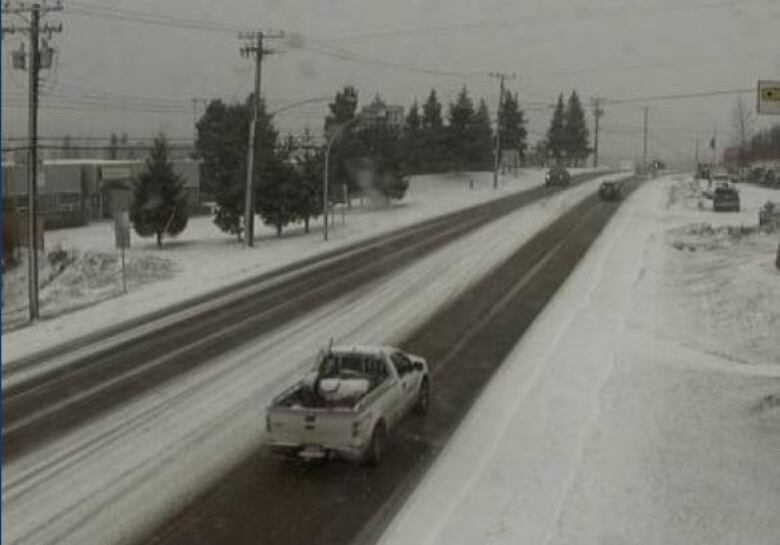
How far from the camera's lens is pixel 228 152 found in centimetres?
8306

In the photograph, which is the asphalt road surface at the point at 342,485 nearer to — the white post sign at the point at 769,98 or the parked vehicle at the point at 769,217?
the white post sign at the point at 769,98

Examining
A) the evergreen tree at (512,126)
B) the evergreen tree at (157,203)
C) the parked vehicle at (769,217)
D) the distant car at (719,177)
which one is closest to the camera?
the parked vehicle at (769,217)

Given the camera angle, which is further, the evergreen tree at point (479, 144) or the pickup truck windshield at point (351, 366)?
the evergreen tree at point (479, 144)

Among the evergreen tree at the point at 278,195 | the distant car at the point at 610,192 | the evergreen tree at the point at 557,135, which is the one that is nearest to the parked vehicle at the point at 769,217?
the distant car at the point at 610,192

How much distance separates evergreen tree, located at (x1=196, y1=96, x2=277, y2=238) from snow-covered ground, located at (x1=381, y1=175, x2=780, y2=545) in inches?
1003

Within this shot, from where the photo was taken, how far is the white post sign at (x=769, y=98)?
27750 millimetres

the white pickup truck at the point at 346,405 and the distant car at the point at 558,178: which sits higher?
the distant car at the point at 558,178

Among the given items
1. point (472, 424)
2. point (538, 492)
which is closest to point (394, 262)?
point (472, 424)

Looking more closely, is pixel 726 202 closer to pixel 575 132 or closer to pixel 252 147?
pixel 252 147

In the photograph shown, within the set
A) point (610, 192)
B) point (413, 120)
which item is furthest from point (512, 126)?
point (610, 192)

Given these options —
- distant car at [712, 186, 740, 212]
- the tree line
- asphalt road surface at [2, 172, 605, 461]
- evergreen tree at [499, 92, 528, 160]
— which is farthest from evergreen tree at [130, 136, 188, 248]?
evergreen tree at [499, 92, 528, 160]

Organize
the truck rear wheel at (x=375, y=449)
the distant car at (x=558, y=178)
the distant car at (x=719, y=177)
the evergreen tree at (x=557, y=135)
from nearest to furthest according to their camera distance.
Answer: the truck rear wheel at (x=375, y=449)
the distant car at (x=558, y=178)
the distant car at (x=719, y=177)
the evergreen tree at (x=557, y=135)

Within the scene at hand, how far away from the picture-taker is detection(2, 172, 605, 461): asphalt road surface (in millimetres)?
21625

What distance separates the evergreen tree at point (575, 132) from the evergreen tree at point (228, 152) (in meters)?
76.8
